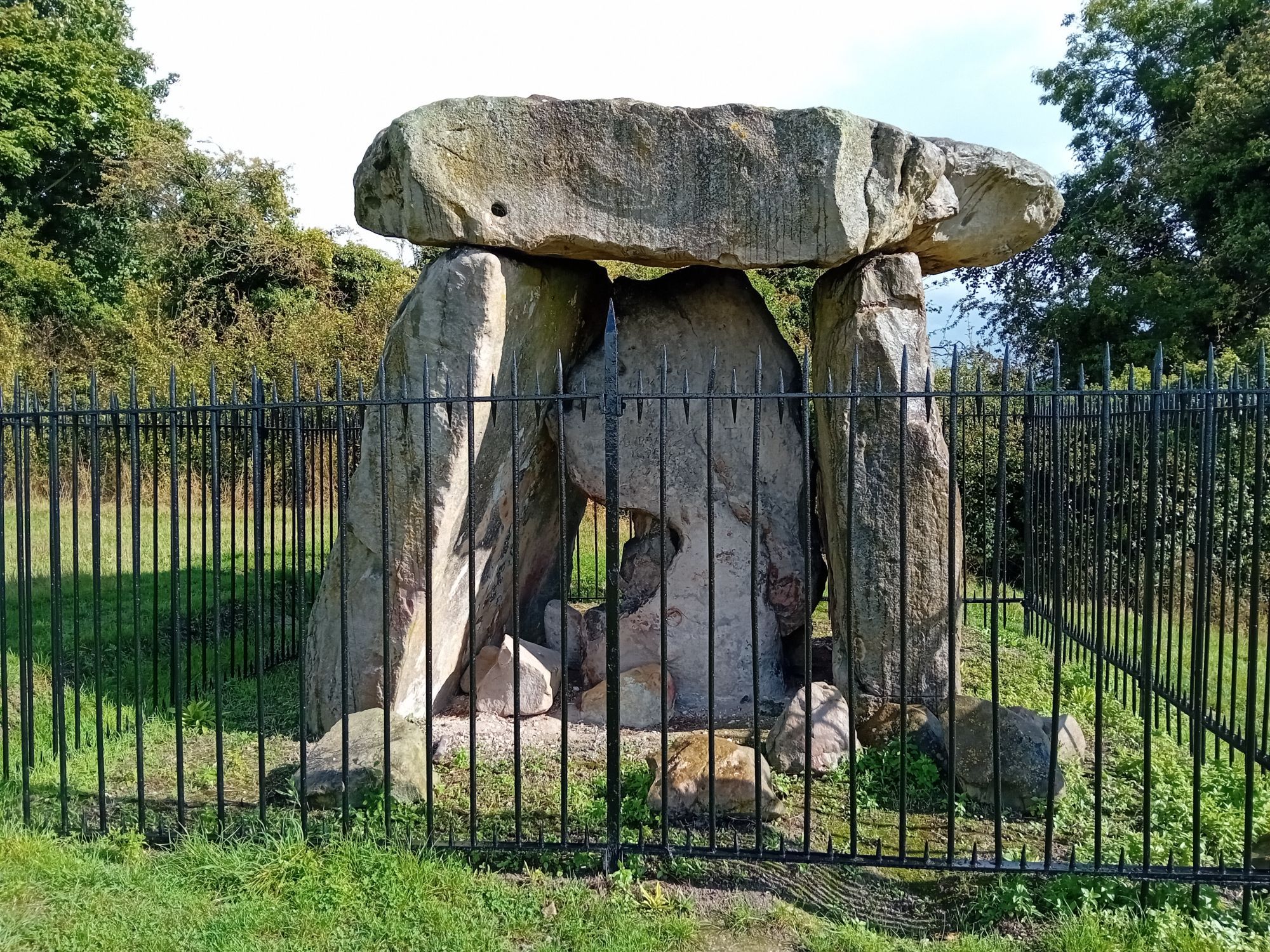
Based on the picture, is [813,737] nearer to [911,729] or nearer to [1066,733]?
[911,729]

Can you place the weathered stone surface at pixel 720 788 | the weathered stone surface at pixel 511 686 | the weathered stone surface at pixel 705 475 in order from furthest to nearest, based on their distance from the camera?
the weathered stone surface at pixel 705 475, the weathered stone surface at pixel 511 686, the weathered stone surface at pixel 720 788

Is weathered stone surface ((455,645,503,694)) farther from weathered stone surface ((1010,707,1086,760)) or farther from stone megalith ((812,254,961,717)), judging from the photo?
weathered stone surface ((1010,707,1086,760))

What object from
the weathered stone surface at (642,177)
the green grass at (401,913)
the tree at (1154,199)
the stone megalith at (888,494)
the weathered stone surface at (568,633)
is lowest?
the green grass at (401,913)

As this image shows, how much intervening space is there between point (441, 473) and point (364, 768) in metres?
1.61

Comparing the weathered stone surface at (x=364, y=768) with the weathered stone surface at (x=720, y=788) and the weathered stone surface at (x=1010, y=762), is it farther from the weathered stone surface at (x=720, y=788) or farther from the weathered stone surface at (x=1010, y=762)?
the weathered stone surface at (x=1010, y=762)

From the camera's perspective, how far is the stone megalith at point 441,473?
5.42 metres

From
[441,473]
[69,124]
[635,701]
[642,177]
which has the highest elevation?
[69,124]

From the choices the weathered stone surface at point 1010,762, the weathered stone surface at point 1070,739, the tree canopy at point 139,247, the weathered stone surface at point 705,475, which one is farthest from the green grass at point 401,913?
the tree canopy at point 139,247

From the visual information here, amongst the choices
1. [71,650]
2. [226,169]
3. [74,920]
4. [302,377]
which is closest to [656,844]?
[74,920]

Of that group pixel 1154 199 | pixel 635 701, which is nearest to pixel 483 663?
pixel 635 701

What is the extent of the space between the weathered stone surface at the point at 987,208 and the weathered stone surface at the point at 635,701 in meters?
3.09

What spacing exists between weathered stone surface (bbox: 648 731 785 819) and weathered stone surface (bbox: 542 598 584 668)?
2.54 metres

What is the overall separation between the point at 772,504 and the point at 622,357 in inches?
54.3

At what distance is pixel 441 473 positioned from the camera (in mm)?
5398
